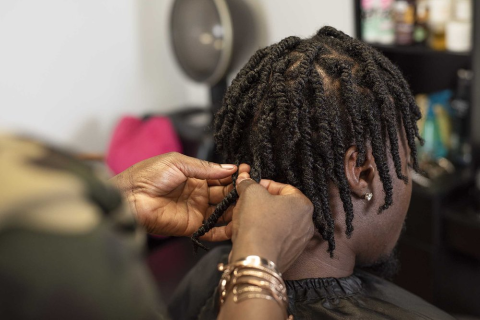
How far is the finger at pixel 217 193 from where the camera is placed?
1.03m

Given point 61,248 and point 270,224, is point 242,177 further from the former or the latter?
point 61,248

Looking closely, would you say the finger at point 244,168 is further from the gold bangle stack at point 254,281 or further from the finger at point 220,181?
the gold bangle stack at point 254,281

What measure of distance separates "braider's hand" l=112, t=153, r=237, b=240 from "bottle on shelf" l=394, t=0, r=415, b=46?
1.18 meters

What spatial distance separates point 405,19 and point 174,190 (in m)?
1.27

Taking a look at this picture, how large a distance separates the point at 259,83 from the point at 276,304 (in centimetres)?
42

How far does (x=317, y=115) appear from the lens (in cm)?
88

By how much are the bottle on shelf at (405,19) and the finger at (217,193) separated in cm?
119

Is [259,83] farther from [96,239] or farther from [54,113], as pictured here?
[54,113]

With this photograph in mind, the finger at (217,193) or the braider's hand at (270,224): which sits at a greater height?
the braider's hand at (270,224)

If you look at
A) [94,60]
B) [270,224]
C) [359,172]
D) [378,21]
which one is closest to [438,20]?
[378,21]

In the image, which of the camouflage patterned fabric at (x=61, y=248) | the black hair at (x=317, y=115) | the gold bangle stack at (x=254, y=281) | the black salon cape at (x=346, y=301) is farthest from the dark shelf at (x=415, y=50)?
the camouflage patterned fabric at (x=61, y=248)

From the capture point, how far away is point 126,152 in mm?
2328

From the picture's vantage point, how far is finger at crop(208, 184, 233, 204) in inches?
40.6

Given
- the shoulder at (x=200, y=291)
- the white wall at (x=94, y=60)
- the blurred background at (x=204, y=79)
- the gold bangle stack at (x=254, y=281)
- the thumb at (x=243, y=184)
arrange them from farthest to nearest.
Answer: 1. the white wall at (x=94, y=60)
2. the blurred background at (x=204, y=79)
3. the shoulder at (x=200, y=291)
4. the thumb at (x=243, y=184)
5. the gold bangle stack at (x=254, y=281)
